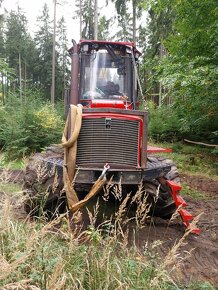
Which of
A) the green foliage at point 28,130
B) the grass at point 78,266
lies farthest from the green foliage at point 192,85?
the grass at point 78,266

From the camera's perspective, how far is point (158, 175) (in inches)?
199

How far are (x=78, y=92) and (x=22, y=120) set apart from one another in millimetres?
6914

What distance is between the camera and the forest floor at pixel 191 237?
151 inches

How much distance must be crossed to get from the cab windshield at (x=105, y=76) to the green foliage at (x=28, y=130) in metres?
6.15

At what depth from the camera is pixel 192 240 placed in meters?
5.06

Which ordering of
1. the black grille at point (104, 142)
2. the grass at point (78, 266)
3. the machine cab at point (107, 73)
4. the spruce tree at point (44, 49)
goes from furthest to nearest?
the spruce tree at point (44, 49), the machine cab at point (107, 73), the black grille at point (104, 142), the grass at point (78, 266)

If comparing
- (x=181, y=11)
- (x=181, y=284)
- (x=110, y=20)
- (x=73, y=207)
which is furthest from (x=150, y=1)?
(x=110, y=20)

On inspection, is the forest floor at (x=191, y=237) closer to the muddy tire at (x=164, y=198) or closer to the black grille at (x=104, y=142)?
the muddy tire at (x=164, y=198)

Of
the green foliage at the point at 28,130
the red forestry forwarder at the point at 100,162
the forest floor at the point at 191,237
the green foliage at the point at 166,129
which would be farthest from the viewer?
the green foliage at the point at 166,129

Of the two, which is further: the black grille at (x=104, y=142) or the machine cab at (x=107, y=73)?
the machine cab at (x=107, y=73)

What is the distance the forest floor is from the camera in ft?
12.6

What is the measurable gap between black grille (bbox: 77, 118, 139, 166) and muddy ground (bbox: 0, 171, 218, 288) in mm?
1035

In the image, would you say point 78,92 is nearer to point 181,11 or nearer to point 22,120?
point 181,11

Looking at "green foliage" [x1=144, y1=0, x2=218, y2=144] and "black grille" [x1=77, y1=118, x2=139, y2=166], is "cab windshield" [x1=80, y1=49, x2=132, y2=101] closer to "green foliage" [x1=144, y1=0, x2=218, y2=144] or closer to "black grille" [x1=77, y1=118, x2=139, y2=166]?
"black grille" [x1=77, y1=118, x2=139, y2=166]
